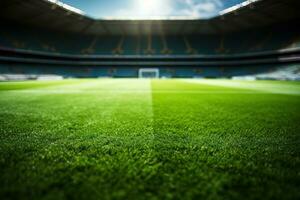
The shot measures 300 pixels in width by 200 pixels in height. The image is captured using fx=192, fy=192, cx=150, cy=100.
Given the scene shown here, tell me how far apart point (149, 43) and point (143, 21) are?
7.91 meters

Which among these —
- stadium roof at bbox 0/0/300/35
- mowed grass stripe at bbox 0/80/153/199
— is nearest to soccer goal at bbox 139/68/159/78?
stadium roof at bbox 0/0/300/35

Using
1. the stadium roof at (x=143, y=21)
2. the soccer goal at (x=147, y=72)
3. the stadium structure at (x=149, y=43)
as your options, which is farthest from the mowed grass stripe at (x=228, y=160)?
the soccer goal at (x=147, y=72)

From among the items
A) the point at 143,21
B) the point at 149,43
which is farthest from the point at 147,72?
the point at 143,21

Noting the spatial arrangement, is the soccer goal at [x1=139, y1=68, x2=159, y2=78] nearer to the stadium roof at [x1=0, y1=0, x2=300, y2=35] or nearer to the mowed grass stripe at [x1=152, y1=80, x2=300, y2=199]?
A: the stadium roof at [x1=0, y1=0, x2=300, y2=35]

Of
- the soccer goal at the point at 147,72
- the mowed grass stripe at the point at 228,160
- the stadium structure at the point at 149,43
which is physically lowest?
the mowed grass stripe at the point at 228,160

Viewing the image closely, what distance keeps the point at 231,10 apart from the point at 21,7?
110ft

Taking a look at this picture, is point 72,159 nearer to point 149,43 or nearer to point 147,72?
point 147,72

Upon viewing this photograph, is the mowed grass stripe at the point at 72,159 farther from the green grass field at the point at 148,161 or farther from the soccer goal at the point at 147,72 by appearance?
the soccer goal at the point at 147,72

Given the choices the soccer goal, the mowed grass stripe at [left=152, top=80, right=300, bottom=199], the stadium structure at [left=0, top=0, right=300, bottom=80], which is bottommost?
the mowed grass stripe at [left=152, top=80, right=300, bottom=199]

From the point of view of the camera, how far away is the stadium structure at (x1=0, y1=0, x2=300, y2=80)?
3192 cm

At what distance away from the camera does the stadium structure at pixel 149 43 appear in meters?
31.9

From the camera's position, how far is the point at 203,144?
1.70 m

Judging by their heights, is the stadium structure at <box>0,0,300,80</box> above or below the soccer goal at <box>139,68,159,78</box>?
above

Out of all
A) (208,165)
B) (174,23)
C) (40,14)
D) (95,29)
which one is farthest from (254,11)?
(208,165)
